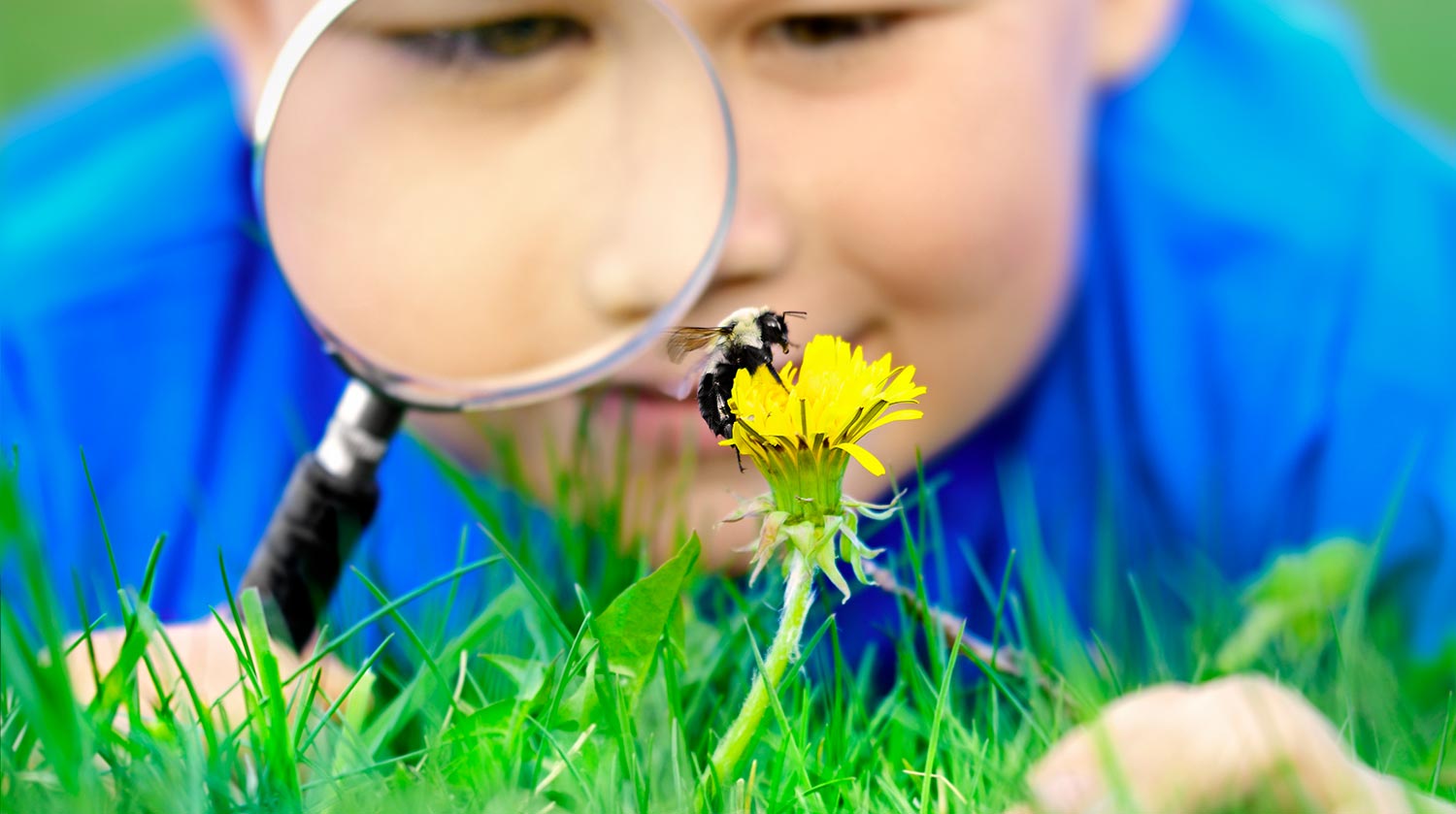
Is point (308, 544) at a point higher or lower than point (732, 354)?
lower

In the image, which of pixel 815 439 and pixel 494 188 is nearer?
pixel 815 439

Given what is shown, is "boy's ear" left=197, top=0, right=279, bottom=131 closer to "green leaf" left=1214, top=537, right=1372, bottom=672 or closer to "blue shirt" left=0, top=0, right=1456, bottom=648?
"blue shirt" left=0, top=0, right=1456, bottom=648

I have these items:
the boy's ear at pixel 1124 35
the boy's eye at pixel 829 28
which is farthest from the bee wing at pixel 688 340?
the boy's ear at pixel 1124 35

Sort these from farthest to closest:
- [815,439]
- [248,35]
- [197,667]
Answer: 1. [248,35]
2. [197,667]
3. [815,439]

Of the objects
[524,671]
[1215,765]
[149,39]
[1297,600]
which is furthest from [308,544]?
[149,39]

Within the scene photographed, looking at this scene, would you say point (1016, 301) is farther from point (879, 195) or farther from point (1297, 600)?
point (1297, 600)

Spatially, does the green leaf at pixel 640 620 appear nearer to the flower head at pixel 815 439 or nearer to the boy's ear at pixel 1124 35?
the flower head at pixel 815 439

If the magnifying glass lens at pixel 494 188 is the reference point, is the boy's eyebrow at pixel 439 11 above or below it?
above
